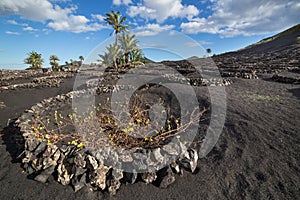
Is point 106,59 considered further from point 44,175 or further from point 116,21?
point 44,175

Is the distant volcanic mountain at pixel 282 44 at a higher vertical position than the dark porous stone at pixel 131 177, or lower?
higher

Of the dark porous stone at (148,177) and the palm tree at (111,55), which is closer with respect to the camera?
the dark porous stone at (148,177)

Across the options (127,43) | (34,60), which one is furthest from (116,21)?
(34,60)

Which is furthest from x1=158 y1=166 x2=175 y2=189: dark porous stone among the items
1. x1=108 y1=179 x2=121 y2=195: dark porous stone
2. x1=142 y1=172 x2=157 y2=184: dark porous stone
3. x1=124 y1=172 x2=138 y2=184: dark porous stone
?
x1=108 y1=179 x2=121 y2=195: dark porous stone

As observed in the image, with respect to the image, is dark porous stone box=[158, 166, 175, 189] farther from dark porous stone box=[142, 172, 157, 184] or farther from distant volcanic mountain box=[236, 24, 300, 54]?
distant volcanic mountain box=[236, 24, 300, 54]

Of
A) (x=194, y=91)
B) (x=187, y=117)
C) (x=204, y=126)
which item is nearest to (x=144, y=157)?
(x=204, y=126)

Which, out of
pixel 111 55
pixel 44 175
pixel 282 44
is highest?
pixel 282 44

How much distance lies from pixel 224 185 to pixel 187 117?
3.05 meters

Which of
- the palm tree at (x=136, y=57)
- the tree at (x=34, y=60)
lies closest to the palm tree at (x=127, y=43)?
the palm tree at (x=136, y=57)

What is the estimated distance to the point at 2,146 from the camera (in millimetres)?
4516

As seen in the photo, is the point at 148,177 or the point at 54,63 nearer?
the point at 148,177

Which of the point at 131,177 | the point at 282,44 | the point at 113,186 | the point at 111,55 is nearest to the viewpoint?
the point at 113,186

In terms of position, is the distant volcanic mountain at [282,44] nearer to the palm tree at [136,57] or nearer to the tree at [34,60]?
the palm tree at [136,57]

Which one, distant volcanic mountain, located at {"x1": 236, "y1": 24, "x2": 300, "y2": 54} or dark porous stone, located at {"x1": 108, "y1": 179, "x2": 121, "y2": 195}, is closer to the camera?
dark porous stone, located at {"x1": 108, "y1": 179, "x2": 121, "y2": 195}
